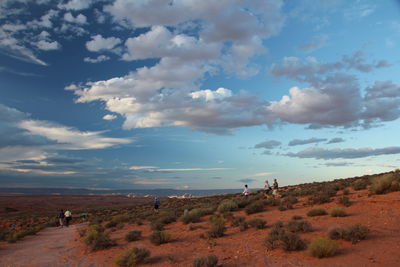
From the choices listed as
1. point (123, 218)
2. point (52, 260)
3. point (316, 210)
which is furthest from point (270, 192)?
point (52, 260)

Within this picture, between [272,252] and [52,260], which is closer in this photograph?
[272,252]

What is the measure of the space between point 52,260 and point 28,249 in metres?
4.97

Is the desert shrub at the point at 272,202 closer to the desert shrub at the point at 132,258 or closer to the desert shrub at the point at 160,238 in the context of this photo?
the desert shrub at the point at 160,238

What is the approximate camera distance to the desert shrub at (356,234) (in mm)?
9652

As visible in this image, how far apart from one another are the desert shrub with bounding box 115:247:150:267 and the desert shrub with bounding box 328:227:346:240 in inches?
277

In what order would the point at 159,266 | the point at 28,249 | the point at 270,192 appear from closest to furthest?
the point at 159,266 → the point at 28,249 → the point at 270,192

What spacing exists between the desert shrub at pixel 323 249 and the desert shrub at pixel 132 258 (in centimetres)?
619

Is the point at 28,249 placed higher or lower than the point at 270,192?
lower

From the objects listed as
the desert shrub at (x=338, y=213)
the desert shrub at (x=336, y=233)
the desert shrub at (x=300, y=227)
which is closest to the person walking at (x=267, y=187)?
the desert shrub at (x=338, y=213)

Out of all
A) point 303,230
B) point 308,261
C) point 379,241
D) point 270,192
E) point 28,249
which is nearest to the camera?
point 308,261

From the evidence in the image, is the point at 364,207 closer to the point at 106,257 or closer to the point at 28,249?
the point at 106,257

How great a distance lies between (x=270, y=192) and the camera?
2573 cm

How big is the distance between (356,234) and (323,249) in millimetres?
1728

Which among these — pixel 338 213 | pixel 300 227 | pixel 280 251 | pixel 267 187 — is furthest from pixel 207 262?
pixel 267 187
